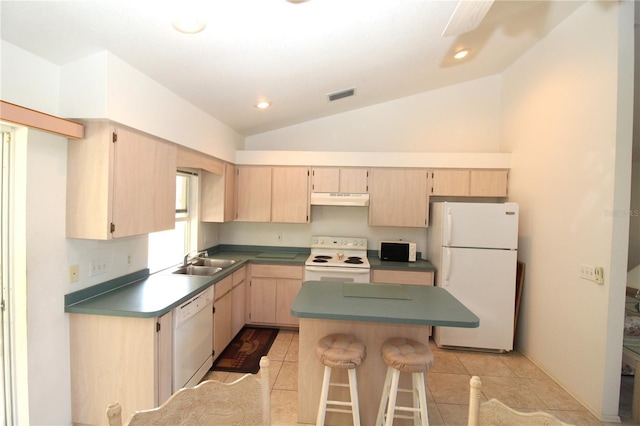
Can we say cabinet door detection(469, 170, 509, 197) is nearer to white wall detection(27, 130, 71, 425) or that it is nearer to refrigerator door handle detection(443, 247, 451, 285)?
refrigerator door handle detection(443, 247, 451, 285)

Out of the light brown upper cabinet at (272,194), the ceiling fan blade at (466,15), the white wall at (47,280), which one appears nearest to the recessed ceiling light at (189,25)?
the white wall at (47,280)

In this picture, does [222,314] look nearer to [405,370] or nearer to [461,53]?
[405,370]

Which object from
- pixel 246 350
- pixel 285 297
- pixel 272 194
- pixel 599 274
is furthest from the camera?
pixel 272 194

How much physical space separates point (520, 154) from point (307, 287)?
2.88 m

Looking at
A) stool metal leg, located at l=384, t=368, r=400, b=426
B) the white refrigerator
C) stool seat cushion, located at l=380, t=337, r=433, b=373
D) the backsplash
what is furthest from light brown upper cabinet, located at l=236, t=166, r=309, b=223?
stool metal leg, located at l=384, t=368, r=400, b=426

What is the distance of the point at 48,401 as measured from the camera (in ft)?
5.48

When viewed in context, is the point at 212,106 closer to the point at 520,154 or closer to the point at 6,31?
the point at 6,31

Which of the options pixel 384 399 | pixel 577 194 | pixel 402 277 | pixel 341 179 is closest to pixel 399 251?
pixel 402 277

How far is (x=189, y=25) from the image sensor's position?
1485mm

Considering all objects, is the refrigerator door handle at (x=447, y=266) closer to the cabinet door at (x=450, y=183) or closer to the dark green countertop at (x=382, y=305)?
the cabinet door at (x=450, y=183)

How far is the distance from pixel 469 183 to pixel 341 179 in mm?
1589

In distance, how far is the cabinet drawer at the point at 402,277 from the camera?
3.21m

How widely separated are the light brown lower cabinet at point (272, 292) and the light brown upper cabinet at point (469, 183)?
202cm

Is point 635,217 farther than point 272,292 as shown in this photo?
No
